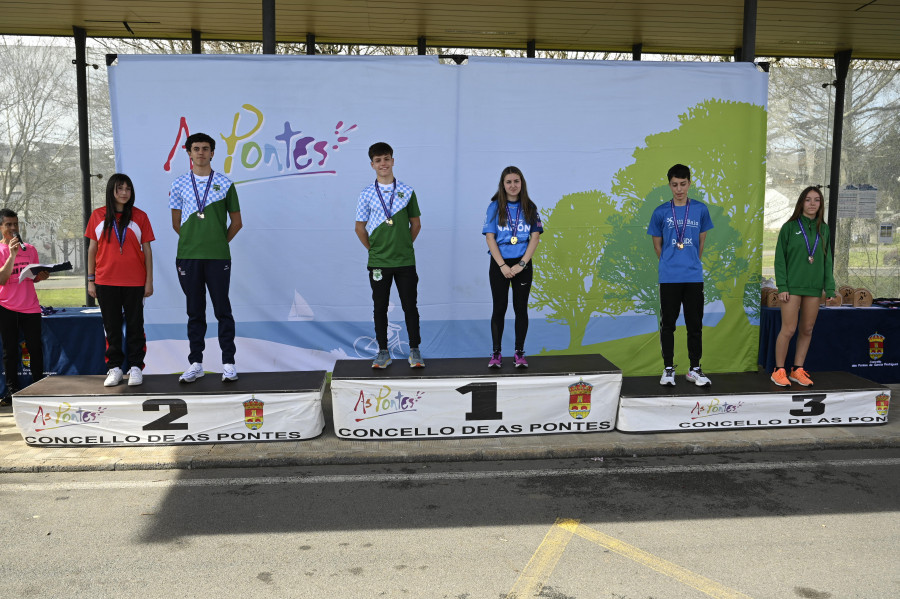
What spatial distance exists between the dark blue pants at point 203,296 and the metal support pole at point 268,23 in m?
2.11

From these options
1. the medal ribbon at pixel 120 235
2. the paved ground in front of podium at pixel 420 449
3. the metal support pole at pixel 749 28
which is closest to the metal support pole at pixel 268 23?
the medal ribbon at pixel 120 235

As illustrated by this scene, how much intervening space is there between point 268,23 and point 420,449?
3903 mm

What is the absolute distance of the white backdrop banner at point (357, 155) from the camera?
20.9 ft

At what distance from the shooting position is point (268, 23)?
20.0 feet

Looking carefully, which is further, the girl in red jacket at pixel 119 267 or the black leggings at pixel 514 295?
the black leggings at pixel 514 295

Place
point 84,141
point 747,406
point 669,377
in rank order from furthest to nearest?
point 84,141, point 669,377, point 747,406

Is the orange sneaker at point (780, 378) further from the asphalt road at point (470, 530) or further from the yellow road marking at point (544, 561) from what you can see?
the yellow road marking at point (544, 561)

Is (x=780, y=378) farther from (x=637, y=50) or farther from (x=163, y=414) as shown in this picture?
(x=637, y=50)

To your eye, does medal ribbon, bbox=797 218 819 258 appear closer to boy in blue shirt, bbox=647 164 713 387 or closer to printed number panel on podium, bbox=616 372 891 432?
boy in blue shirt, bbox=647 164 713 387

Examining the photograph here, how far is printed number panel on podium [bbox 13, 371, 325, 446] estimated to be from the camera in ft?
16.7

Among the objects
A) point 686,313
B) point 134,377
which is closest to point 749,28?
point 686,313

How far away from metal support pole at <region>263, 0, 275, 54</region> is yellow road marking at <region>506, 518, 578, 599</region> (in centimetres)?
472

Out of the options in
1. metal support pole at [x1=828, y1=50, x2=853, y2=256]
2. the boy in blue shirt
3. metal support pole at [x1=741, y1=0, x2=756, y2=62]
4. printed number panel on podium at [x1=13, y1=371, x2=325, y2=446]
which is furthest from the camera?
metal support pole at [x1=828, y1=50, x2=853, y2=256]

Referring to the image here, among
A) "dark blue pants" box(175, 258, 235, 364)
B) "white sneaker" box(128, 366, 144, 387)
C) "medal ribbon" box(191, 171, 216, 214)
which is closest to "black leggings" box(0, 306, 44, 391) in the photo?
"white sneaker" box(128, 366, 144, 387)
